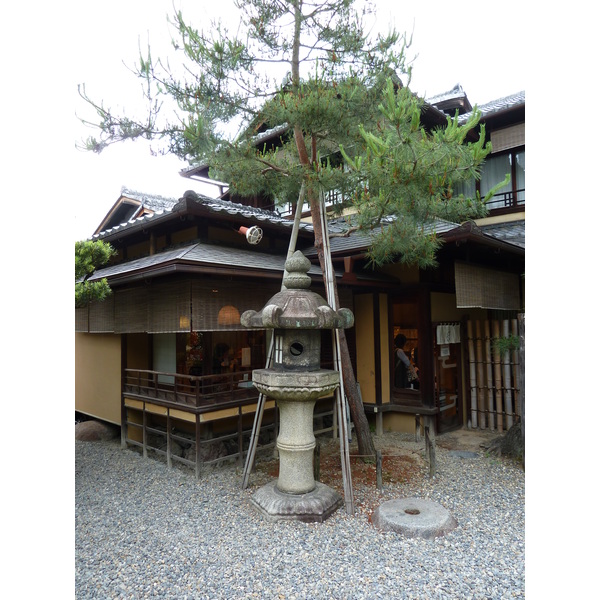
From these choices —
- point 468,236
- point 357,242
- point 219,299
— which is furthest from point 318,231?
point 468,236

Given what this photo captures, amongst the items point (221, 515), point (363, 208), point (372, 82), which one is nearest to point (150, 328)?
point (221, 515)

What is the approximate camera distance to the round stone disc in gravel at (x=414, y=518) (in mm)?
4355

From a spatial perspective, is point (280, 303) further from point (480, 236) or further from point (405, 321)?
point (405, 321)

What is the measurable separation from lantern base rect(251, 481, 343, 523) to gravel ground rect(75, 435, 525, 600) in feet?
0.32

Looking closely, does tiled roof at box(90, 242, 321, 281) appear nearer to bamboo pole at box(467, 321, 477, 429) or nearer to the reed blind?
bamboo pole at box(467, 321, 477, 429)

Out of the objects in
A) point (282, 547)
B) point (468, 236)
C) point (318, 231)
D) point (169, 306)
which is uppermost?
point (318, 231)

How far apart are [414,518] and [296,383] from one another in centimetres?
197

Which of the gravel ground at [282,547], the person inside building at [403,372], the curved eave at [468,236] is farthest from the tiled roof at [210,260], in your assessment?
the gravel ground at [282,547]

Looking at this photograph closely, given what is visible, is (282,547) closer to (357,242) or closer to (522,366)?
(522,366)

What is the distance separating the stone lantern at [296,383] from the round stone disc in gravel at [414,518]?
622 millimetres

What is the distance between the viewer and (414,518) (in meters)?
4.57

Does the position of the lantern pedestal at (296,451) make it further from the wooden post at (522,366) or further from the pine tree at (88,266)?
the wooden post at (522,366)

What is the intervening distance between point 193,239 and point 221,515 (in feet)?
15.1

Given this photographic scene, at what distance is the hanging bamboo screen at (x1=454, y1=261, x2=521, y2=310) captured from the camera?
6977 millimetres
